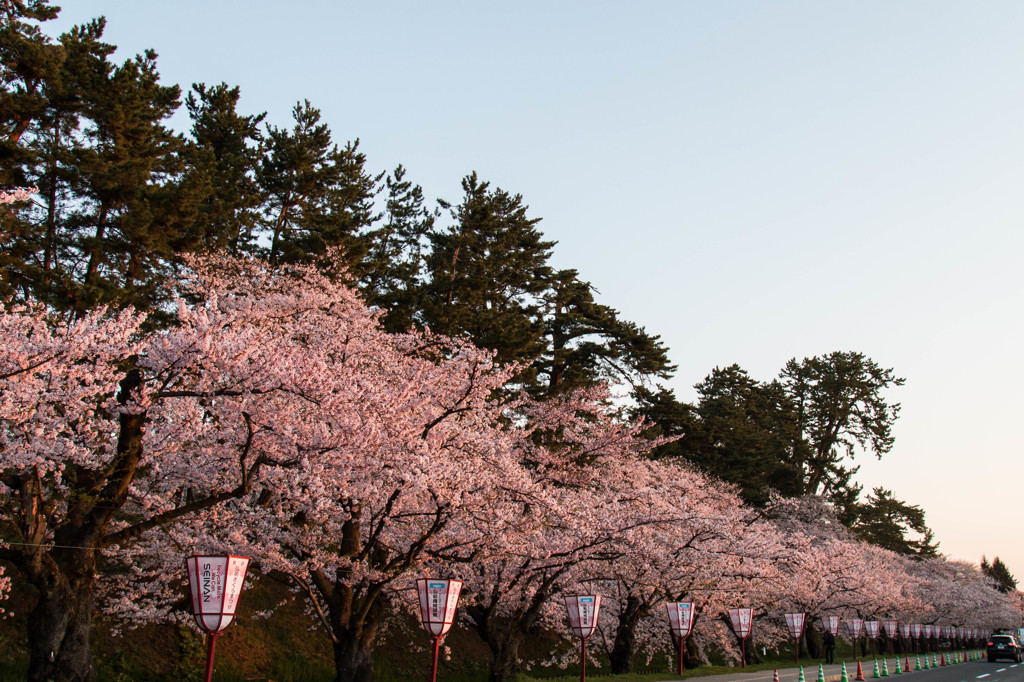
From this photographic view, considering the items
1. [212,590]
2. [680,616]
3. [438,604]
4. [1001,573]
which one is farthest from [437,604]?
[1001,573]

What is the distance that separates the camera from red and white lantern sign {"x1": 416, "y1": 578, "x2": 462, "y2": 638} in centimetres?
1340

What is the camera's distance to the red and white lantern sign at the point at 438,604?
527 inches

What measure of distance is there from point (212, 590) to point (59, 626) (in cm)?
413

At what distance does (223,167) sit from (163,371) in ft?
66.1

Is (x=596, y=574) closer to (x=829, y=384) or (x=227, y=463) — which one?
(x=227, y=463)

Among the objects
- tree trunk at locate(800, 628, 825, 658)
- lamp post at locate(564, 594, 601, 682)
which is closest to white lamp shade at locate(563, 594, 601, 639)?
lamp post at locate(564, 594, 601, 682)

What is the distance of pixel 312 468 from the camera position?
42.7ft

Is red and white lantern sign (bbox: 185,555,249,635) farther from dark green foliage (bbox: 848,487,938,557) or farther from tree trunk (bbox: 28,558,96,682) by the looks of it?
dark green foliage (bbox: 848,487,938,557)

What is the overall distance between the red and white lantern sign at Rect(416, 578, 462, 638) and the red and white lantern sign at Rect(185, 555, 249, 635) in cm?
388

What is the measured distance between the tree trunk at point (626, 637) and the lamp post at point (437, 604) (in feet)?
42.4

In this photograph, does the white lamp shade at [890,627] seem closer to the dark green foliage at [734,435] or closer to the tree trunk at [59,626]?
the dark green foliage at [734,435]

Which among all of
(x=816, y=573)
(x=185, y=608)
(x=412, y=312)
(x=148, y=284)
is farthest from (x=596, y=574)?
(x=816, y=573)

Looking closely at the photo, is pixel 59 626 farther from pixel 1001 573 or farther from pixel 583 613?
pixel 1001 573

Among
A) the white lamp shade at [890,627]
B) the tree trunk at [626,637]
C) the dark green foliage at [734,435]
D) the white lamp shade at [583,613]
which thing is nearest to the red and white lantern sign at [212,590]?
the white lamp shade at [583,613]
